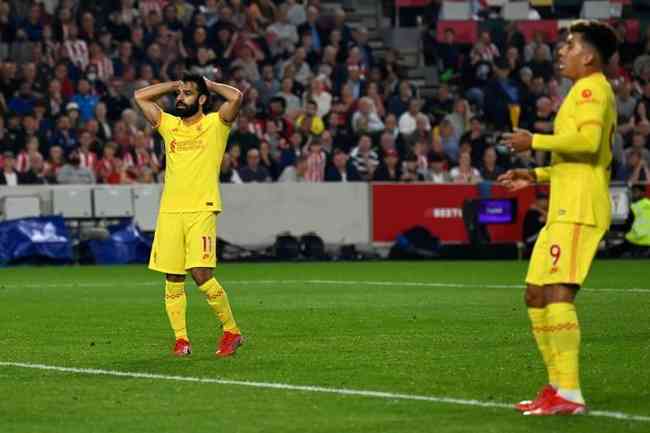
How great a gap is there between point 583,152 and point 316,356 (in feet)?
13.5

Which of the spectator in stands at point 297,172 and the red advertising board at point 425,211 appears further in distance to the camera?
the spectator in stands at point 297,172

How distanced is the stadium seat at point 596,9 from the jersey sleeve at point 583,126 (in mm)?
28296

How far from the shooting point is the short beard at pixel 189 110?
44.5 ft

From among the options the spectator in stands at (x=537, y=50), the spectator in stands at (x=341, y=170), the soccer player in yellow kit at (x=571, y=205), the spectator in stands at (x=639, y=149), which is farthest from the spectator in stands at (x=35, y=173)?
the soccer player in yellow kit at (x=571, y=205)

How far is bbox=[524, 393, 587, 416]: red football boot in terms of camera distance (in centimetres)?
945

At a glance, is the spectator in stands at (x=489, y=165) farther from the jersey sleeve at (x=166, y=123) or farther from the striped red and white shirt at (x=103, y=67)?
the jersey sleeve at (x=166, y=123)

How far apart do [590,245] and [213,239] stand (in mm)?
4598

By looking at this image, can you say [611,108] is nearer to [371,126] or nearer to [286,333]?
[286,333]

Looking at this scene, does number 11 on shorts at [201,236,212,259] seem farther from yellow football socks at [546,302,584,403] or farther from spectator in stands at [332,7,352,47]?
spectator in stands at [332,7,352,47]

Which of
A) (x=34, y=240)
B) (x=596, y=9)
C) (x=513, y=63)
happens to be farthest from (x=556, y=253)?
(x=596, y=9)

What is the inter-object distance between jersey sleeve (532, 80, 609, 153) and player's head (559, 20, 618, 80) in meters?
0.10

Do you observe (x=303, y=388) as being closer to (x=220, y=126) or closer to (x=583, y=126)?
(x=583, y=126)

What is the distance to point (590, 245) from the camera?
31.4 ft

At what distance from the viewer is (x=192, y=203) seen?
531 inches
